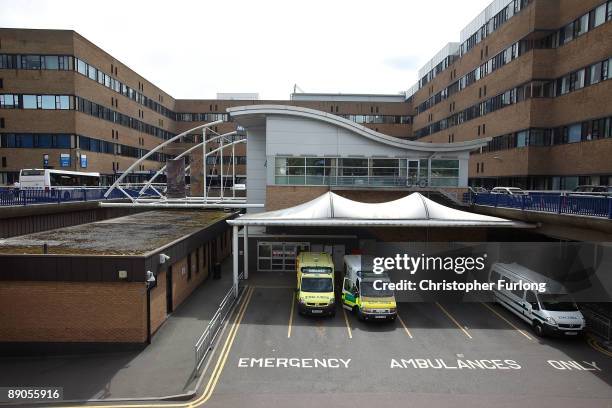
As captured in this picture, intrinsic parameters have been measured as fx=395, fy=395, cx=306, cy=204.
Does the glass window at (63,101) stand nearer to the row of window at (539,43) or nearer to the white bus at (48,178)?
the white bus at (48,178)

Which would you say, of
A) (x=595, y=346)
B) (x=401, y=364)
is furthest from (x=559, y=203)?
(x=401, y=364)

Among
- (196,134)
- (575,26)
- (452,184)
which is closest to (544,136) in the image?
(575,26)

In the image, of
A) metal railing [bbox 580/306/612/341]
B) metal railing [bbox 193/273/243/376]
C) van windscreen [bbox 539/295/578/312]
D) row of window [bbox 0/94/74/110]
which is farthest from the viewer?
row of window [bbox 0/94/74/110]

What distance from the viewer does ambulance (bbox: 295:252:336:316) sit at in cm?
1972

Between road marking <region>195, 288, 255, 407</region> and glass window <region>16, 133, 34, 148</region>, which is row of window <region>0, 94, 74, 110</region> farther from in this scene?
road marking <region>195, 288, 255, 407</region>

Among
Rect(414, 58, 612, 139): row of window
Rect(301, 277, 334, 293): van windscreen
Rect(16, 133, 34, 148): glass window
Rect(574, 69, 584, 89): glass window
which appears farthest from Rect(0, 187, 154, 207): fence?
Rect(574, 69, 584, 89): glass window

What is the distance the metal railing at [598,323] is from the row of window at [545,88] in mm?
21075

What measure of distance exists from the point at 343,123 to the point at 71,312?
2295 cm

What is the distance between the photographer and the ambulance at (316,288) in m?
19.7

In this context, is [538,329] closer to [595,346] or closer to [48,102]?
[595,346]

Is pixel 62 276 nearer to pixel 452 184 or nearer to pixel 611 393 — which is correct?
pixel 611 393

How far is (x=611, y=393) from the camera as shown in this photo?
13.0 metres

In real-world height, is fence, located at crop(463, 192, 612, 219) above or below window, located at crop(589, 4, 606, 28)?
below

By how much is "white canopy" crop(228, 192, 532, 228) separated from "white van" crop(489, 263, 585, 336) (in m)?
3.14
